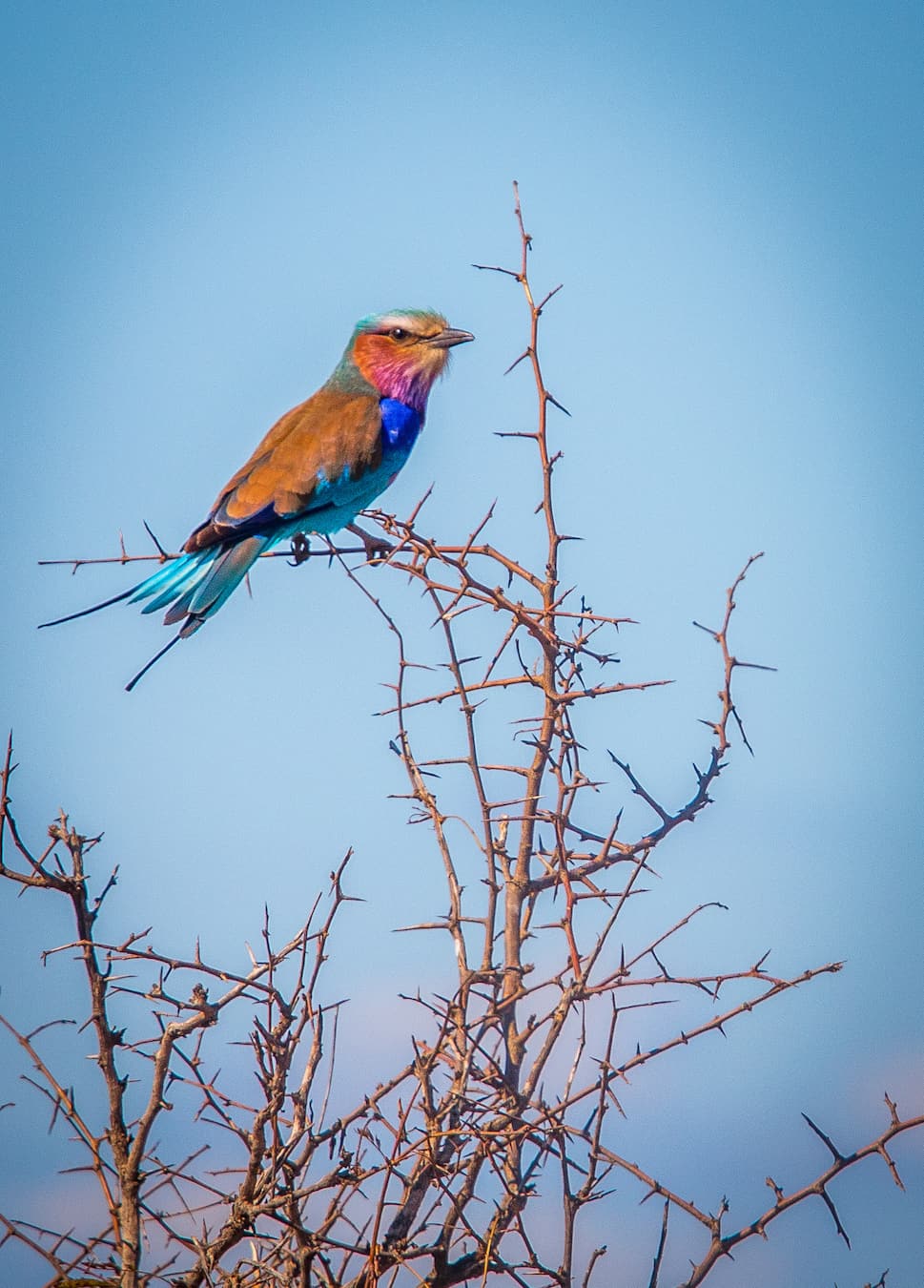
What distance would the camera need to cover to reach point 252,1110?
8.38 ft

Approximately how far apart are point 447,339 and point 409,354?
0.17 m

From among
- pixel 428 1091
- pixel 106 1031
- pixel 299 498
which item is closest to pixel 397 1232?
pixel 428 1091

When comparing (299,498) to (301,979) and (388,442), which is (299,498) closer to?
(388,442)

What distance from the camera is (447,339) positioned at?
561 cm

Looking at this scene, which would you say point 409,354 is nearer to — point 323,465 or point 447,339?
point 447,339

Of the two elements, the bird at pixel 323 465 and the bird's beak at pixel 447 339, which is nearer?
the bird at pixel 323 465

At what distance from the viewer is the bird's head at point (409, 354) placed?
5.59m

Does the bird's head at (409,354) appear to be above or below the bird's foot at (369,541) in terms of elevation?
above

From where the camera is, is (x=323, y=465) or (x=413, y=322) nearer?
(x=323, y=465)

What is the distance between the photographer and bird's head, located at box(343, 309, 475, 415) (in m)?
5.59

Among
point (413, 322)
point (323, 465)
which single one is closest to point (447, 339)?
point (413, 322)

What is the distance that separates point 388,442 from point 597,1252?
133 inches

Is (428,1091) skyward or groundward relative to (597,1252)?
skyward

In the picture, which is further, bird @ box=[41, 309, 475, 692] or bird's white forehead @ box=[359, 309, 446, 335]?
bird's white forehead @ box=[359, 309, 446, 335]
